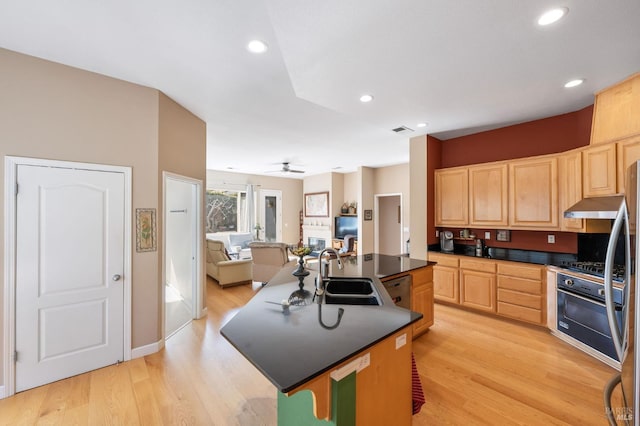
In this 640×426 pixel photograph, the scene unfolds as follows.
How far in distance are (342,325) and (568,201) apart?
3.39m

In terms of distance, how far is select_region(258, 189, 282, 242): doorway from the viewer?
8547 mm

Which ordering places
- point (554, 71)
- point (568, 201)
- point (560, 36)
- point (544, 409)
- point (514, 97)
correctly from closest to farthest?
point (560, 36)
point (544, 409)
point (554, 71)
point (514, 97)
point (568, 201)

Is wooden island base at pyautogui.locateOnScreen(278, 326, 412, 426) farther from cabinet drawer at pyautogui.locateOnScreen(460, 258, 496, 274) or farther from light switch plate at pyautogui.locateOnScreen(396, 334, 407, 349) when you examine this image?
cabinet drawer at pyautogui.locateOnScreen(460, 258, 496, 274)

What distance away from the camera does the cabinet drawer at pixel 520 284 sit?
3.34 meters

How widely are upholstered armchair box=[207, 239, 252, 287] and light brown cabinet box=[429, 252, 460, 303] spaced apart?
139 inches

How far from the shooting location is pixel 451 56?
2.07m

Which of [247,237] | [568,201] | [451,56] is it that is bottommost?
[247,237]

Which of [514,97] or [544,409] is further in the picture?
[514,97]

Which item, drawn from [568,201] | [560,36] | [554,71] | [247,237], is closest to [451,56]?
[560,36]

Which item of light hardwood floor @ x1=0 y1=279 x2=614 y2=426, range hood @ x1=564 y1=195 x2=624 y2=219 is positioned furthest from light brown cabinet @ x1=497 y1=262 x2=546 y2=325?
range hood @ x1=564 y1=195 x2=624 y2=219

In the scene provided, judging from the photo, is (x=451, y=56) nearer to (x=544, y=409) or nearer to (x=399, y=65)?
(x=399, y=65)

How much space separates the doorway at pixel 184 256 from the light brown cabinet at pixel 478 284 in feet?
12.5

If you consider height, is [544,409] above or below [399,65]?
below

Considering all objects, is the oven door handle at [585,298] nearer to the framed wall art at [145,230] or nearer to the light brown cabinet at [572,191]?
the light brown cabinet at [572,191]
